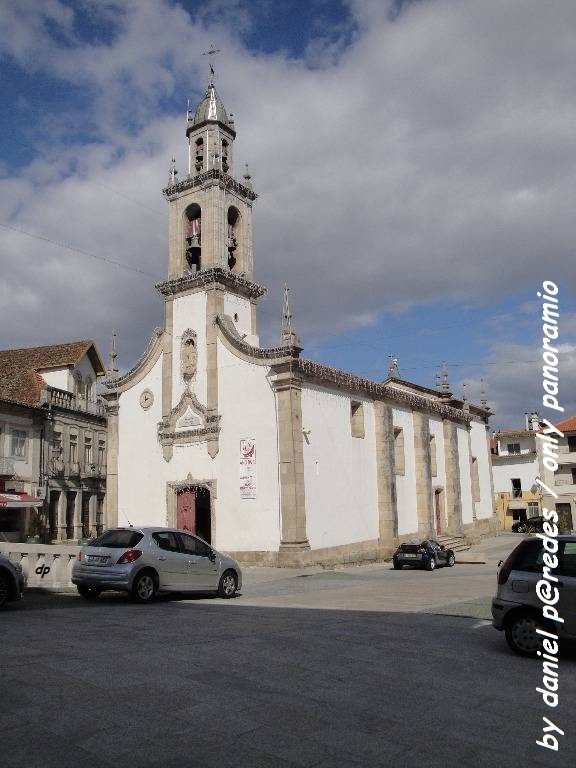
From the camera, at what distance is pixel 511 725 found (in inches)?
222

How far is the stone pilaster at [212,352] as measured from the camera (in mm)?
25773

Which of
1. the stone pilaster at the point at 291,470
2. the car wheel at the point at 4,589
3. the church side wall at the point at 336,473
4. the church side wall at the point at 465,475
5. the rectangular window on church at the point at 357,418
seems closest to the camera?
the car wheel at the point at 4,589

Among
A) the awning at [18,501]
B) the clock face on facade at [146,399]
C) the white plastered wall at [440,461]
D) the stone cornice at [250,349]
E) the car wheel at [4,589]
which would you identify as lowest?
the car wheel at [4,589]

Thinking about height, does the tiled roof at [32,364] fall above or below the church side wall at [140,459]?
above

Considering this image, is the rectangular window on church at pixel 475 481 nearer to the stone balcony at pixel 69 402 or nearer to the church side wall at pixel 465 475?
the church side wall at pixel 465 475

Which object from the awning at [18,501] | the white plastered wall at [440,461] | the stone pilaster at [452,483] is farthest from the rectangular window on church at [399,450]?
the awning at [18,501]

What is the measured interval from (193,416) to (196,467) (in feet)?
6.56

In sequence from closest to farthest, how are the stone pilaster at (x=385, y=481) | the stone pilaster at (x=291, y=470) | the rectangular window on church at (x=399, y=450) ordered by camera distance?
the stone pilaster at (x=291, y=470)
the stone pilaster at (x=385, y=481)
the rectangular window on church at (x=399, y=450)

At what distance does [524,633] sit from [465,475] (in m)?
33.7

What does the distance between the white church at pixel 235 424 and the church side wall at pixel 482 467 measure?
12534 mm

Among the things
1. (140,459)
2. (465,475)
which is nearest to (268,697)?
(140,459)

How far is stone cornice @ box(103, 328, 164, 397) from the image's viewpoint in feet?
94.6

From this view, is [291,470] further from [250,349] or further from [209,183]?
[209,183]

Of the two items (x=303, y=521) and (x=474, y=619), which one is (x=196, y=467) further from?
(x=474, y=619)
